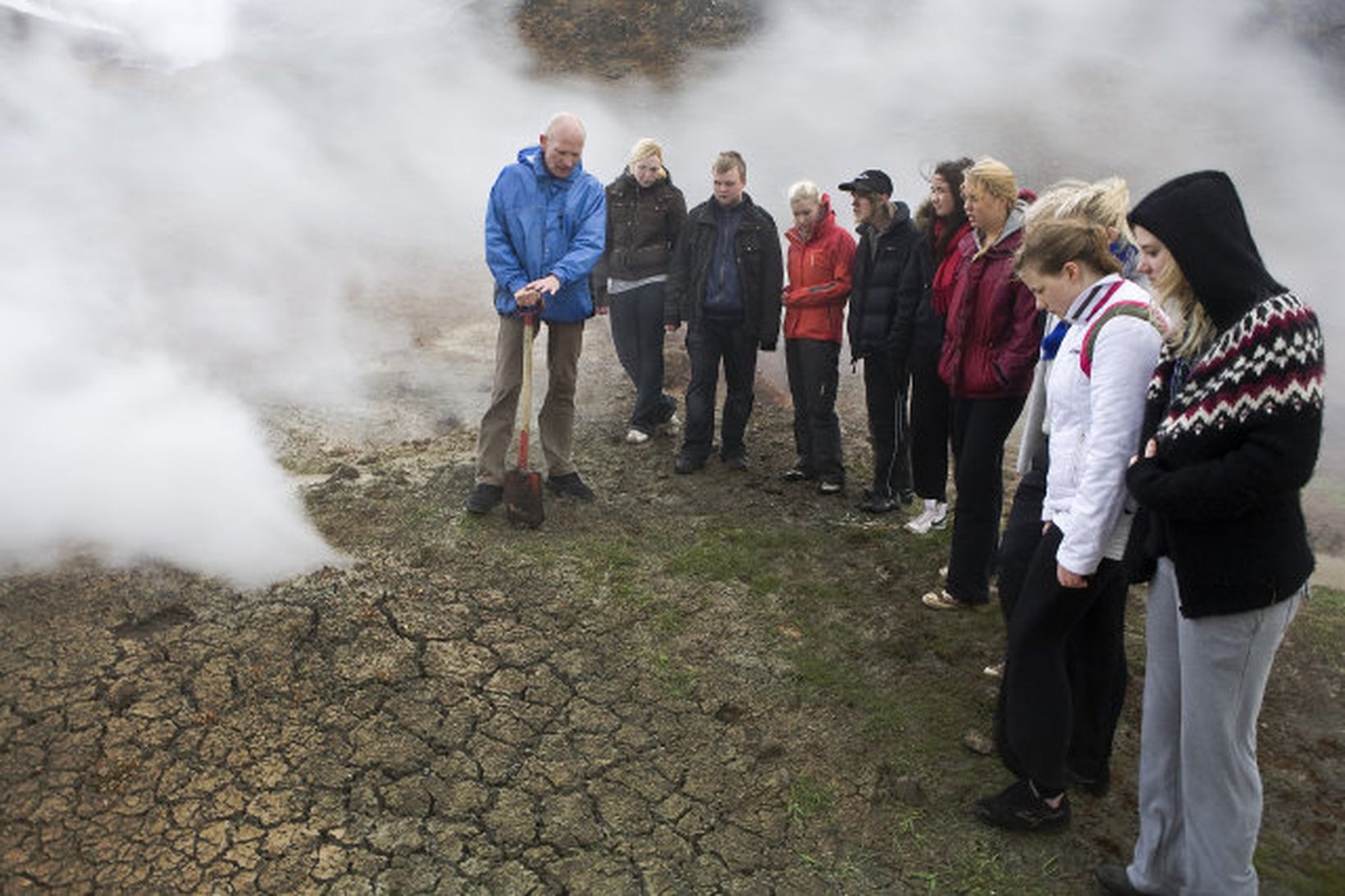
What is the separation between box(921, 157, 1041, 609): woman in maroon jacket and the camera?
11.9 feet

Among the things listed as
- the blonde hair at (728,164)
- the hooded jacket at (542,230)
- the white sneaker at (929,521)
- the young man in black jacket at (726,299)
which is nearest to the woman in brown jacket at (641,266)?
the young man in black jacket at (726,299)

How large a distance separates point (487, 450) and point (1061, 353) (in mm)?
2837

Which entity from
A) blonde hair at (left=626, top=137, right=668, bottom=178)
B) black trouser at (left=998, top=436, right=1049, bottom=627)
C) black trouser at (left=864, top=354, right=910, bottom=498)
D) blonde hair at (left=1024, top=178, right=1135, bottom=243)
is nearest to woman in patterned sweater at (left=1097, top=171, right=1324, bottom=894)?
blonde hair at (left=1024, top=178, right=1135, bottom=243)

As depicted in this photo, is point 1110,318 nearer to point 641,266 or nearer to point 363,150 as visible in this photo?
point 641,266

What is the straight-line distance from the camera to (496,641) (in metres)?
3.69

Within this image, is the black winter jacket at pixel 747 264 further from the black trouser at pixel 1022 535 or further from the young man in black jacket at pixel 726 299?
the black trouser at pixel 1022 535

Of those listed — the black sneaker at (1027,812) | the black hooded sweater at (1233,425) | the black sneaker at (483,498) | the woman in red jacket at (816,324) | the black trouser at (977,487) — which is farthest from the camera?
→ the woman in red jacket at (816,324)

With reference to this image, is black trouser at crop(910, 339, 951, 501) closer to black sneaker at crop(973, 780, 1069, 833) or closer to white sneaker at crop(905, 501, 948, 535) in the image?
white sneaker at crop(905, 501, 948, 535)

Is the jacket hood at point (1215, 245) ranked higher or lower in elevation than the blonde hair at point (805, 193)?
lower

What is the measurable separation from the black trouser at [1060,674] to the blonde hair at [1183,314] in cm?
58

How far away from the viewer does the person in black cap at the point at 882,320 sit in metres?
4.60

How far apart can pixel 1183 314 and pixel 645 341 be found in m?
3.79

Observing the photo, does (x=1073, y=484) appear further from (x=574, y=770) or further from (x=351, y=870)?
(x=351, y=870)

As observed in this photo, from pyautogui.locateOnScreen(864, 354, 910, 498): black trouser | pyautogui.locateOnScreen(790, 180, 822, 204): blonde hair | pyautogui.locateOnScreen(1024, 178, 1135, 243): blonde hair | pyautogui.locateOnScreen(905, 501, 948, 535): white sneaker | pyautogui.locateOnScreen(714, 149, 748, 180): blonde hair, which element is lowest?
pyautogui.locateOnScreen(905, 501, 948, 535): white sneaker
